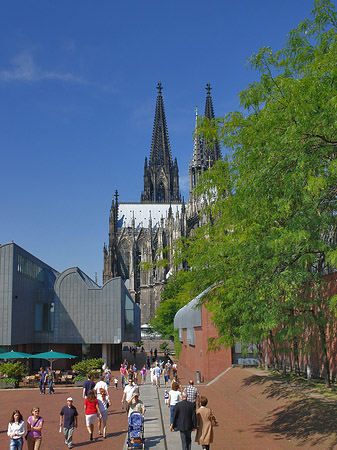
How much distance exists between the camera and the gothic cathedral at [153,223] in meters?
91.0

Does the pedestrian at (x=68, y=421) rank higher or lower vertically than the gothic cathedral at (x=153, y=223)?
lower

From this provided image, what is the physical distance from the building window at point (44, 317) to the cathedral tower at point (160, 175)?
82.2 metres

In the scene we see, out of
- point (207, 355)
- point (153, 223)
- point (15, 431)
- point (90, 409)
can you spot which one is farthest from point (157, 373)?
point (153, 223)

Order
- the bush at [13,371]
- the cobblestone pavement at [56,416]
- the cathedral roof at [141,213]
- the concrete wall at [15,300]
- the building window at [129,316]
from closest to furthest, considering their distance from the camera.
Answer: the cobblestone pavement at [56,416], the bush at [13,371], the concrete wall at [15,300], the building window at [129,316], the cathedral roof at [141,213]

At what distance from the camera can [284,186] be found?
37.6ft

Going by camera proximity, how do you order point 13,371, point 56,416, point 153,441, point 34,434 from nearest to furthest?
point 34,434 < point 153,441 < point 56,416 < point 13,371

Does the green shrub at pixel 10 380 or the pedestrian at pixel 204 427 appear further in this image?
the green shrub at pixel 10 380

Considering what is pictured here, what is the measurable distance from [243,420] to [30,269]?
30.4 m

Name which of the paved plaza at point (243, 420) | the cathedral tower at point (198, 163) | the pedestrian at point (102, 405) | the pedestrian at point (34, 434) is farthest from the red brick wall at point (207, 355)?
the cathedral tower at point (198, 163)

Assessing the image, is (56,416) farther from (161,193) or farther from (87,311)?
(161,193)

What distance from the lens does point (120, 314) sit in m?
41.8

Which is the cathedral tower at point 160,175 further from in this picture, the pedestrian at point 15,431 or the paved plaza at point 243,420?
the pedestrian at point 15,431

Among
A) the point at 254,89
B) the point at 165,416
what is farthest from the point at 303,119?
the point at 165,416

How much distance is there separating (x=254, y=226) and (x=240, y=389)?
950 centimetres
